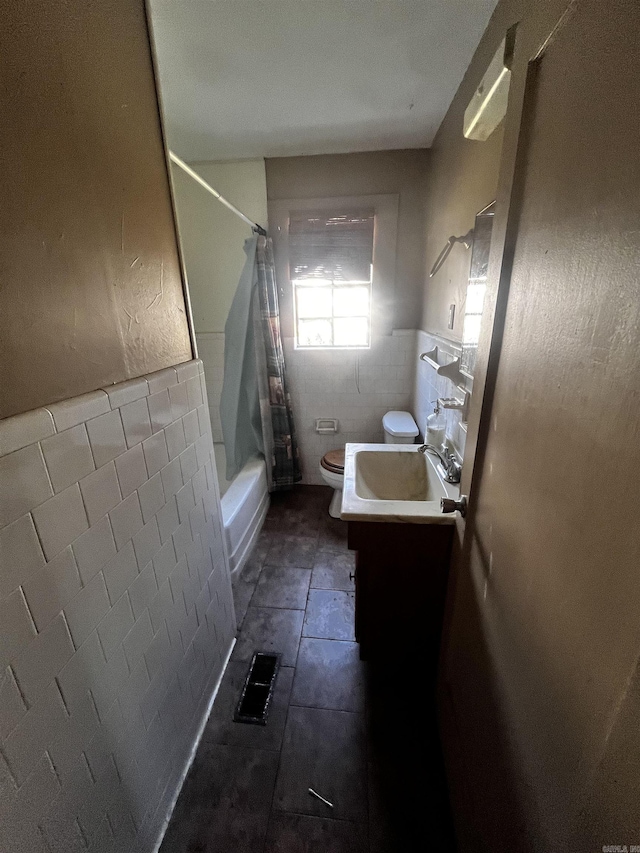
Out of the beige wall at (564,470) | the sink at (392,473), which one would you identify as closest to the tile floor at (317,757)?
the beige wall at (564,470)

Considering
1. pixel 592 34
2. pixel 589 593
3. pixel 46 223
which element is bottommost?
pixel 589 593

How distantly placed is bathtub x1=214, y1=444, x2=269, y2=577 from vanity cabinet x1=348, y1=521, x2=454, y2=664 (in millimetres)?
802

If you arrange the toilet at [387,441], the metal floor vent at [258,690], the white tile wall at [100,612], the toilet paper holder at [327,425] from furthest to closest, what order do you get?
the toilet paper holder at [327,425], the toilet at [387,441], the metal floor vent at [258,690], the white tile wall at [100,612]

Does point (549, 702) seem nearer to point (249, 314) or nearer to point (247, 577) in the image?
point (247, 577)

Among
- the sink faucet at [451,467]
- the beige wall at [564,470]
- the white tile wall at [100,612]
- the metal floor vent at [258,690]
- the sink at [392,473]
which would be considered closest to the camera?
the beige wall at [564,470]

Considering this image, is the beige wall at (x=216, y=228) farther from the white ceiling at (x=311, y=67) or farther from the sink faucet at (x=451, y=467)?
the sink faucet at (x=451, y=467)

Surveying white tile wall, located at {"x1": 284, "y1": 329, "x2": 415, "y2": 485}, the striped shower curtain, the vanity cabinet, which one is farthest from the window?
the vanity cabinet

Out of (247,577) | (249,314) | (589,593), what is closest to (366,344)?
(249,314)

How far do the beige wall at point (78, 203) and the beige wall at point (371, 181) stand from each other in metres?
1.59

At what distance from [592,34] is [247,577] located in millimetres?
2224

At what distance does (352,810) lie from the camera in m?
1.05

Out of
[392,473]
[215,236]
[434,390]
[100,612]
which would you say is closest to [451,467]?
[392,473]

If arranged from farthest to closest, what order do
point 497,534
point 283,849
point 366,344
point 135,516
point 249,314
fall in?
point 366,344
point 249,314
point 283,849
point 135,516
point 497,534

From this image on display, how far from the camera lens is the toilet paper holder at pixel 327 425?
276 centimetres
